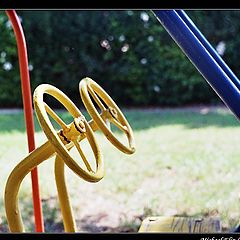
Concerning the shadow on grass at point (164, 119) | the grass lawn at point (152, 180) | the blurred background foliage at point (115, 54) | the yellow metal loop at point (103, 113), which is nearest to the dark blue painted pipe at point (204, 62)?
the yellow metal loop at point (103, 113)

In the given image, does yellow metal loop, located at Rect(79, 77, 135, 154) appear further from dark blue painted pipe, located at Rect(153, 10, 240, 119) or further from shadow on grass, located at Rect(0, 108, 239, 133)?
shadow on grass, located at Rect(0, 108, 239, 133)

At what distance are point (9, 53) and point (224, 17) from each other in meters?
2.08

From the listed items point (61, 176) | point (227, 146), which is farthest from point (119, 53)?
point (61, 176)

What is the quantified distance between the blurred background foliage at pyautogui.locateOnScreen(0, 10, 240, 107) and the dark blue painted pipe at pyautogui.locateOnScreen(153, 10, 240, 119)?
415cm

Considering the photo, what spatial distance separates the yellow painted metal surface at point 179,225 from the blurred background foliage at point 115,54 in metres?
3.85

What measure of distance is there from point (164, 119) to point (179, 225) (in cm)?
341

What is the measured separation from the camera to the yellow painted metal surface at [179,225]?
1292mm

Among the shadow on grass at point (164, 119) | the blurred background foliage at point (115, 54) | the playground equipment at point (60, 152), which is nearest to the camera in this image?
the playground equipment at point (60, 152)

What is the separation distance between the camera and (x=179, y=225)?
1.33 metres

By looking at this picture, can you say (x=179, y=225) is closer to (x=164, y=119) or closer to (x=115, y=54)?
(x=164, y=119)

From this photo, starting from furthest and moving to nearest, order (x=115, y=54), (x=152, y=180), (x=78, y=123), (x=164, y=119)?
(x=115, y=54) → (x=164, y=119) → (x=152, y=180) → (x=78, y=123)

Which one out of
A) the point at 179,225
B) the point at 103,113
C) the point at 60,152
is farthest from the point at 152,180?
the point at 60,152

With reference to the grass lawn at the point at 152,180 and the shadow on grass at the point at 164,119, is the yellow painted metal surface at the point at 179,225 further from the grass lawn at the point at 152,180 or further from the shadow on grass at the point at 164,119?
the shadow on grass at the point at 164,119

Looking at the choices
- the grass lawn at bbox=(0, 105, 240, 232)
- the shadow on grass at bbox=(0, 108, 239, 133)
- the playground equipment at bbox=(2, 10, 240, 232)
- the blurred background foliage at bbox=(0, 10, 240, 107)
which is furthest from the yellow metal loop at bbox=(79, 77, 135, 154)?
the blurred background foliage at bbox=(0, 10, 240, 107)
